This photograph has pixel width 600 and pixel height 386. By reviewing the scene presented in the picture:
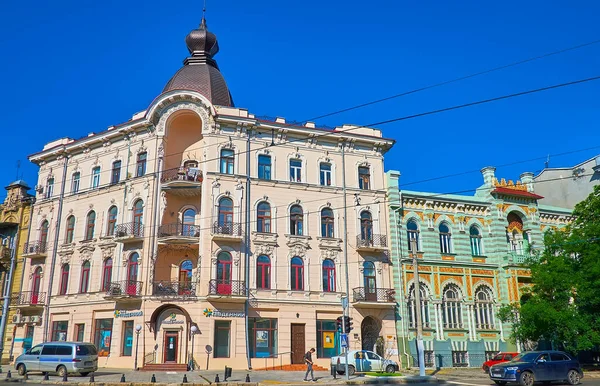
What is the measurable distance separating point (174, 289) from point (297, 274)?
7665mm

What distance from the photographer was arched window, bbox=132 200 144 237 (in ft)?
110

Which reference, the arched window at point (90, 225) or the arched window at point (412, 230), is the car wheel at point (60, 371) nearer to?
the arched window at point (90, 225)

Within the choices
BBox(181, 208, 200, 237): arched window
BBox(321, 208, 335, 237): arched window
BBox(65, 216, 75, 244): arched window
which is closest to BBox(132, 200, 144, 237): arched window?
BBox(181, 208, 200, 237): arched window

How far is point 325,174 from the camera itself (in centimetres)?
3716

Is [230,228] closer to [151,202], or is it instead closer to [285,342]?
[151,202]

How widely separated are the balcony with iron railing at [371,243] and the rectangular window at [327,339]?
5.12 m

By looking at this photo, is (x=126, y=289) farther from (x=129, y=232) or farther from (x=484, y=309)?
(x=484, y=309)

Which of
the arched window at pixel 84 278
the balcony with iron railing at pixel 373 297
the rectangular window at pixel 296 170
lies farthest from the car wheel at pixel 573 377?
the arched window at pixel 84 278

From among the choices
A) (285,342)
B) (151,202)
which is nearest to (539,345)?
(285,342)

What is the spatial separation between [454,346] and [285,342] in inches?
451

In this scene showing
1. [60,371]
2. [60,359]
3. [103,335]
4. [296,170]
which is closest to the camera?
[60,371]

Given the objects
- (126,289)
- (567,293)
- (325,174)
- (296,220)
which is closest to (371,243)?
(296,220)

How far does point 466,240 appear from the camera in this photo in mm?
38344

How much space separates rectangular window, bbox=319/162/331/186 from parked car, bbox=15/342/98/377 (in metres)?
17.7
